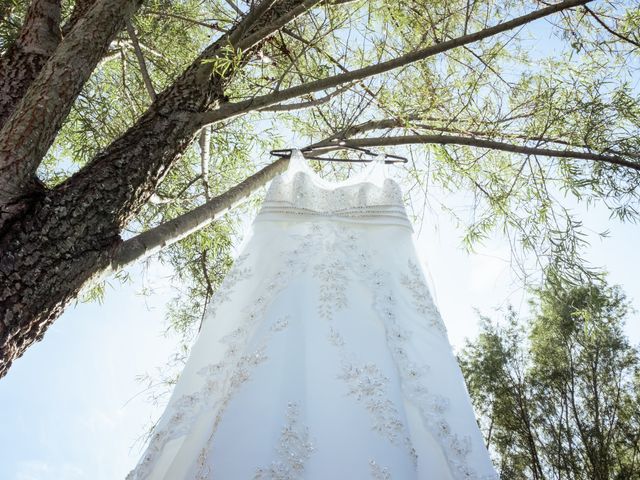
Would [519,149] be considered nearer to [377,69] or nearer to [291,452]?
[377,69]

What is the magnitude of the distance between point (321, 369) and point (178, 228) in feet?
1.67

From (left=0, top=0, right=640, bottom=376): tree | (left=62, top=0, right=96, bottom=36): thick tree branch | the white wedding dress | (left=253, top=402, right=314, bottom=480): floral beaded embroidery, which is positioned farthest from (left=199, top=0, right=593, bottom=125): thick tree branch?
(left=253, top=402, right=314, bottom=480): floral beaded embroidery

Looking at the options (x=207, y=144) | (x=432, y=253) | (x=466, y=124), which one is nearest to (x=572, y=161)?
(x=466, y=124)

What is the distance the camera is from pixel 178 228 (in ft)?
3.92

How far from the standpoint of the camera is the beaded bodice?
1454mm

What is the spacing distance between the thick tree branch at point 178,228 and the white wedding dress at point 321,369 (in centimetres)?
11

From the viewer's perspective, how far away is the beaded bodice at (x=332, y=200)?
1.45 metres

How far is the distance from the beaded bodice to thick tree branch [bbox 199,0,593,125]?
0.34 meters

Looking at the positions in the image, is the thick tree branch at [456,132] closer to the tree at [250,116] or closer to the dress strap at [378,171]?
the tree at [250,116]

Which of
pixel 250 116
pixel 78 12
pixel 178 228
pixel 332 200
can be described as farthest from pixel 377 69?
pixel 250 116

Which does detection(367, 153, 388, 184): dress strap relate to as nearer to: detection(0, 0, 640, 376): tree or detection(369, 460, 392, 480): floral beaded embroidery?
A: detection(0, 0, 640, 376): tree

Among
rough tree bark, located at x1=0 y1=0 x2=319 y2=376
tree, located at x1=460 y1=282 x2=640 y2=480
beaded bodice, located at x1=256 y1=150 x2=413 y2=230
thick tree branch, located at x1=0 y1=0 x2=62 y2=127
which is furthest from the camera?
tree, located at x1=460 y1=282 x2=640 y2=480

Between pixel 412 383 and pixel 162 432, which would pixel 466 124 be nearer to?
pixel 412 383

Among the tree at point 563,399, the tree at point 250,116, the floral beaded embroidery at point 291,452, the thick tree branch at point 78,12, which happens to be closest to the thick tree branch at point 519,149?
the tree at point 250,116
